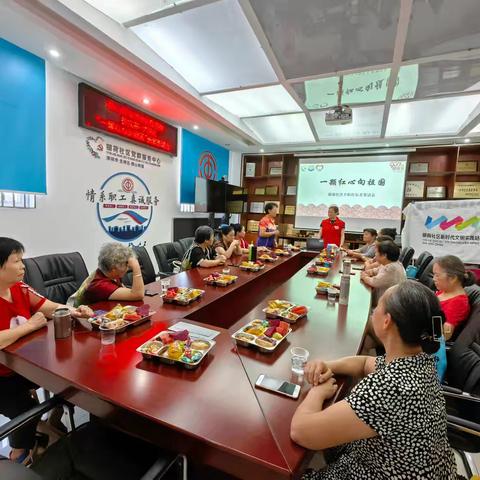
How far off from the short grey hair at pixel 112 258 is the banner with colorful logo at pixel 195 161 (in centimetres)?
351

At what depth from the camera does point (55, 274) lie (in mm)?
2043

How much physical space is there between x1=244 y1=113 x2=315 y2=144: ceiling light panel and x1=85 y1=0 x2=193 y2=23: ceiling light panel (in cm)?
250

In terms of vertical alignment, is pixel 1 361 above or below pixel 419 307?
below

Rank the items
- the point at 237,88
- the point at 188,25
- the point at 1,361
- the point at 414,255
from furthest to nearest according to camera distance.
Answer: the point at 414,255, the point at 237,88, the point at 188,25, the point at 1,361

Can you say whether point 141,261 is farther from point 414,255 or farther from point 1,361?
point 414,255

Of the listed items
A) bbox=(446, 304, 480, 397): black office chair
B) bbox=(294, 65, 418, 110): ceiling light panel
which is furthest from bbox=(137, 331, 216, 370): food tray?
bbox=(294, 65, 418, 110): ceiling light panel

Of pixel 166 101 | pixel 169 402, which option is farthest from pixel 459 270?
pixel 166 101

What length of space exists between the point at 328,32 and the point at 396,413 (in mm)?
2670

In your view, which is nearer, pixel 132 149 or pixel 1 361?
pixel 1 361

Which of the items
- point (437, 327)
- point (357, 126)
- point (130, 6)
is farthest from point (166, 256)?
point (357, 126)

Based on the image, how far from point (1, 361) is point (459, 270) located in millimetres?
2601

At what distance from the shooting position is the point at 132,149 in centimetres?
399

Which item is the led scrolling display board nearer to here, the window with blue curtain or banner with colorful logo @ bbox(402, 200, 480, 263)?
the window with blue curtain

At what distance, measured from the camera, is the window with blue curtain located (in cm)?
253
